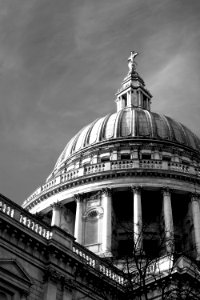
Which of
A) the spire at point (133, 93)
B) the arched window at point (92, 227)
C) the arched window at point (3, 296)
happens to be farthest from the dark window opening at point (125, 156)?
the arched window at point (3, 296)

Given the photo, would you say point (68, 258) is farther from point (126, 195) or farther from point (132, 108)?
point (132, 108)

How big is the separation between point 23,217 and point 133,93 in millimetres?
41048

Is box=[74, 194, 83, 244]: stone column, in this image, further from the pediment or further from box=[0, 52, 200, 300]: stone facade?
the pediment

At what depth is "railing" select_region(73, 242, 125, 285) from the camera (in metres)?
28.2

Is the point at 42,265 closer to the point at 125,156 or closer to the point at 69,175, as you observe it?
the point at 69,175

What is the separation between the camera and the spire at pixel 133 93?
209 ft

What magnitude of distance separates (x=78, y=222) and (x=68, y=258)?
19.1 meters

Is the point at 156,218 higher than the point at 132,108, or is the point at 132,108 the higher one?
the point at 132,108

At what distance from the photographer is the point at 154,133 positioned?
54.5 m

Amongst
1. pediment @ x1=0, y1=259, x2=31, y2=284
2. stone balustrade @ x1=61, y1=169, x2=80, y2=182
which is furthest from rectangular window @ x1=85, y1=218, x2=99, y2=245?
pediment @ x1=0, y1=259, x2=31, y2=284

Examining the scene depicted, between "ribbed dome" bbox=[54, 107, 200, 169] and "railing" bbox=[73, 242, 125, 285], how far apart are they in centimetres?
2498

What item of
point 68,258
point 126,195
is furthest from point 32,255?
point 126,195

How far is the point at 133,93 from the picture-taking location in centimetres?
6462

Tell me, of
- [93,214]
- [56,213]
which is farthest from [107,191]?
[56,213]
